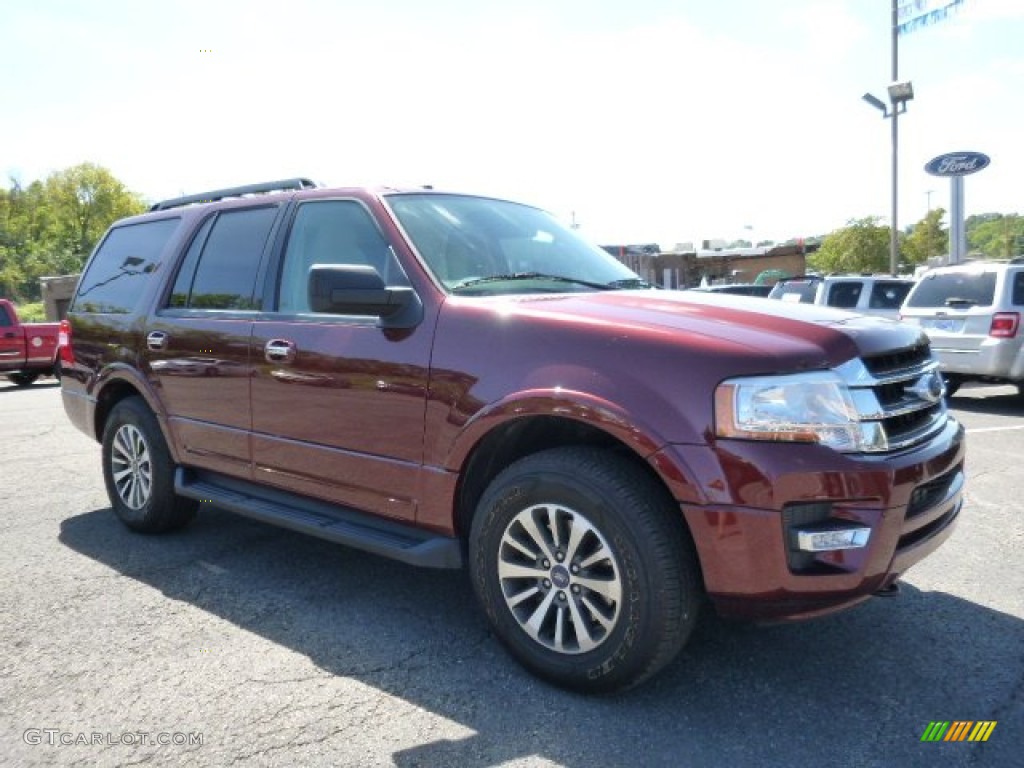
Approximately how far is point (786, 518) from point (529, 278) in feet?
5.35

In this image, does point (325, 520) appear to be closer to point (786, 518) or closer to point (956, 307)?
point (786, 518)

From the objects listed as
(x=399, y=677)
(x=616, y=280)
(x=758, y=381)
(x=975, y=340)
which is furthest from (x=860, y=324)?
(x=975, y=340)

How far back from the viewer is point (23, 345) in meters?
15.9

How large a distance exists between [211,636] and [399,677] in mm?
926

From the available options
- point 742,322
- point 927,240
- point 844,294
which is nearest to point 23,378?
point 844,294

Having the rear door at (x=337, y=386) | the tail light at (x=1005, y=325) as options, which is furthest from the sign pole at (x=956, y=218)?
the rear door at (x=337, y=386)

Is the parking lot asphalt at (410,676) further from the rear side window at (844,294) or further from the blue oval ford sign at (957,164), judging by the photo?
the blue oval ford sign at (957,164)

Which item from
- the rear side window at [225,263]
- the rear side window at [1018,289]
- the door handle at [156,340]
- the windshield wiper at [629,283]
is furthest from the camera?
the rear side window at [1018,289]

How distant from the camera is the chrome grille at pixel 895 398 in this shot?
2637 millimetres

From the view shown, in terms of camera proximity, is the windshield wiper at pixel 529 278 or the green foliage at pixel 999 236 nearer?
the windshield wiper at pixel 529 278

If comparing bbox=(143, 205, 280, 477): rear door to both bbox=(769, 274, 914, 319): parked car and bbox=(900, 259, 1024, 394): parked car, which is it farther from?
bbox=(769, 274, 914, 319): parked car

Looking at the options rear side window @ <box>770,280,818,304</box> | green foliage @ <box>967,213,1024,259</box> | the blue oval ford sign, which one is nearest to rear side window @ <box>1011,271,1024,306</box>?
rear side window @ <box>770,280,818,304</box>

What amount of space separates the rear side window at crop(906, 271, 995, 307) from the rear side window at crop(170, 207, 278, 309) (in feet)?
29.5

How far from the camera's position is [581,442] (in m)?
3.09
